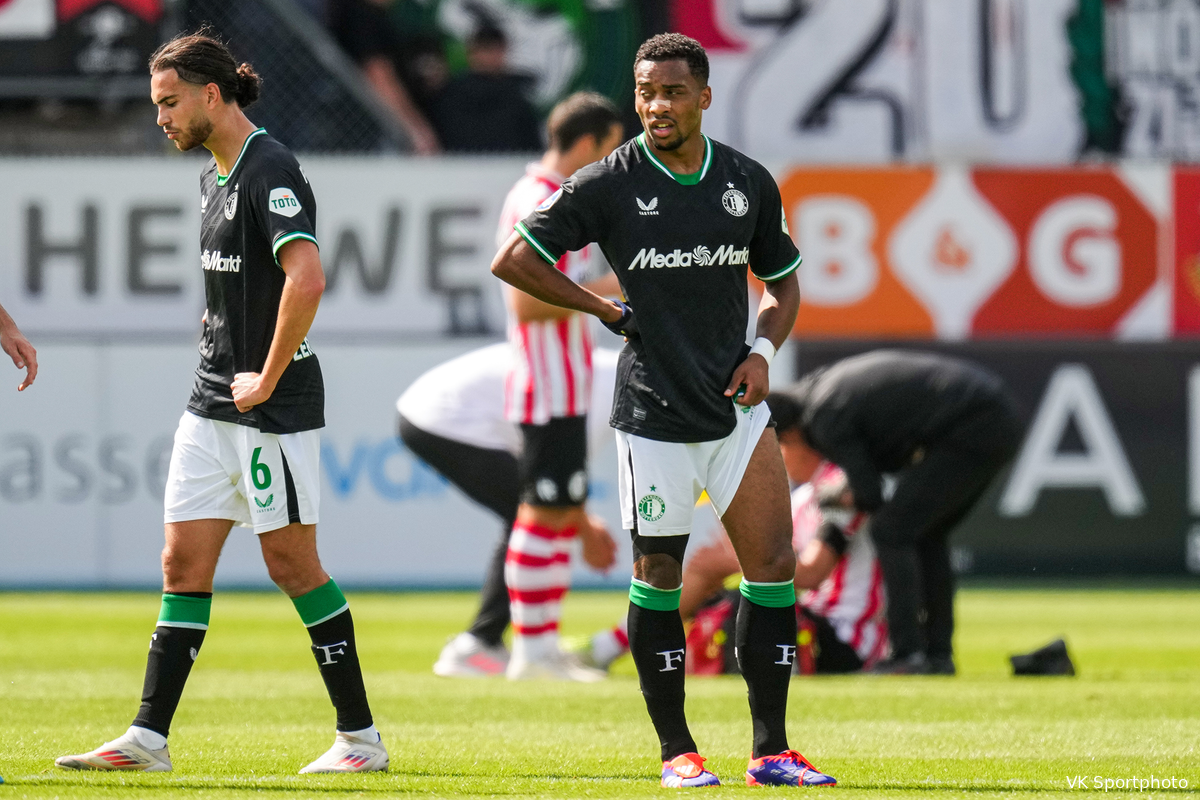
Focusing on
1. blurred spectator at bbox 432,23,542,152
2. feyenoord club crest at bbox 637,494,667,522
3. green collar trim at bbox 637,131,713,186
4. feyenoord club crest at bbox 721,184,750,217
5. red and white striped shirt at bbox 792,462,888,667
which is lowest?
red and white striped shirt at bbox 792,462,888,667

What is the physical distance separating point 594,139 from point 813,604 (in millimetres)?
2527

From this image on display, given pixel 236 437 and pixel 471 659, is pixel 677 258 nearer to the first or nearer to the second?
pixel 236 437

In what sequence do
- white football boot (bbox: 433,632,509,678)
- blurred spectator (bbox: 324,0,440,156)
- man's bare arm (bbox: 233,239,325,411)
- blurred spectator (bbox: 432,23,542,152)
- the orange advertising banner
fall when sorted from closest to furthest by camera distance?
man's bare arm (bbox: 233,239,325,411) → white football boot (bbox: 433,632,509,678) → the orange advertising banner → blurred spectator (bbox: 432,23,542,152) → blurred spectator (bbox: 324,0,440,156)

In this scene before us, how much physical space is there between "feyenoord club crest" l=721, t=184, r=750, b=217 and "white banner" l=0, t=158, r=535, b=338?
9.94 m

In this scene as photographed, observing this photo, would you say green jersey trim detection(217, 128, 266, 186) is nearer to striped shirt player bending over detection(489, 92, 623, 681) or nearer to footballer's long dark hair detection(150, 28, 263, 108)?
footballer's long dark hair detection(150, 28, 263, 108)

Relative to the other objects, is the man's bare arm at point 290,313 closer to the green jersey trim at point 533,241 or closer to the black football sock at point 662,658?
the green jersey trim at point 533,241

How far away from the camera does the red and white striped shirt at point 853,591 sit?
8.59 meters

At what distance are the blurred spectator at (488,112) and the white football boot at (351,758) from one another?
37.4 feet

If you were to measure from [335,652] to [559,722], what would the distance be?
1598mm

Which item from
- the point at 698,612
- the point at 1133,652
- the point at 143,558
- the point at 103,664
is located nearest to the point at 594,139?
the point at 698,612

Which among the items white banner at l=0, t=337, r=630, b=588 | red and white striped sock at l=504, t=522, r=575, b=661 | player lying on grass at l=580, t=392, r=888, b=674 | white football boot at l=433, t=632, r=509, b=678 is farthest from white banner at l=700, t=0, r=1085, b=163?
red and white striped sock at l=504, t=522, r=575, b=661

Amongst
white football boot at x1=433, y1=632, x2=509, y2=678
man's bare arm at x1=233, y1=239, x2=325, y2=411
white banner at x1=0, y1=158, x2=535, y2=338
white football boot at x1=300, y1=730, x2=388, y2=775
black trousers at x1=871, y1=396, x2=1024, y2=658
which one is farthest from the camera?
white banner at x1=0, y1=158, x2=535, y2=338

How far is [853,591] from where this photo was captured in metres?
8.59

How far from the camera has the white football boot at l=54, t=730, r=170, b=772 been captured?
5.16 meters
